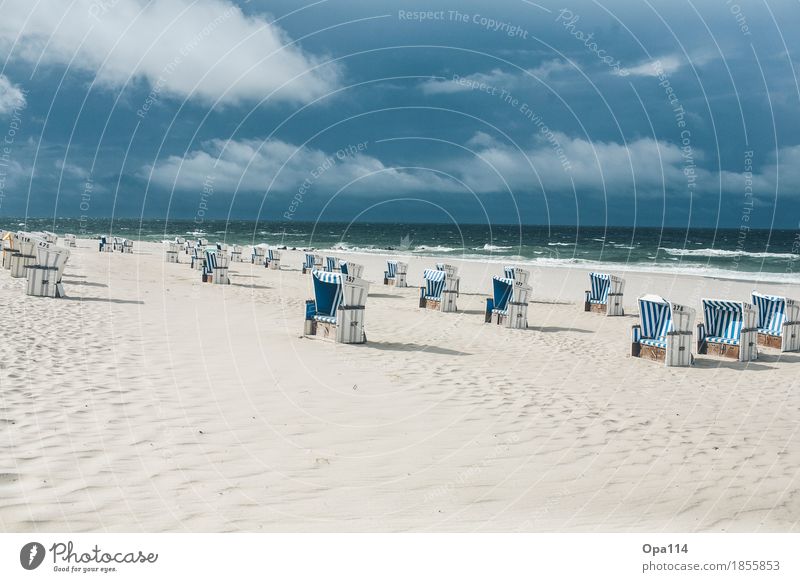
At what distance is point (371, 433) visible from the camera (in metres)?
A: 6.19

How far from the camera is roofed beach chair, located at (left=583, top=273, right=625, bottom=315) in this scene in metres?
17.4

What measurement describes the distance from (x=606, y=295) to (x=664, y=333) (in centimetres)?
682

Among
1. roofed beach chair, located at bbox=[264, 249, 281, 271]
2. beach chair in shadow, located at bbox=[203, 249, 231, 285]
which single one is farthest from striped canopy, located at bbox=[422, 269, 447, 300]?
roofed beach chair, located at bbox=[264, 249, 281, 271]

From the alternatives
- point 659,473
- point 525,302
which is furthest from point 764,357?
point 659,473

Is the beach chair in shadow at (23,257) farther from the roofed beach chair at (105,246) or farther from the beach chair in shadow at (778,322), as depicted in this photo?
the roofed beach chair at (105,246)

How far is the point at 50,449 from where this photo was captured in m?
5.06

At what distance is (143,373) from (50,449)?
279 centimetres

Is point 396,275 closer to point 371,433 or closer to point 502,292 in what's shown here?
point 502,292

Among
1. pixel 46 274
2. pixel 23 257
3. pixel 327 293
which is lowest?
pixel 46 274

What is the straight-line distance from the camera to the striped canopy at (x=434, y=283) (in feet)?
55.9

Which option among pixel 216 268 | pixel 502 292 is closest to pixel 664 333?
pixel 502 292

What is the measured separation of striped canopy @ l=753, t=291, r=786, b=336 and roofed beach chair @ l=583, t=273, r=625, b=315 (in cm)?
→ 415

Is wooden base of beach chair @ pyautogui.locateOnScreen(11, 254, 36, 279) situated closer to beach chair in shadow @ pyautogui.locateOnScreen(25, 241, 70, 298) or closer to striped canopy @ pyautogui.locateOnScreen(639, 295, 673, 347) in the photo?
beach chair in shadow @ pyautogui.locateOnScreen(25, 241, 70, 298)
